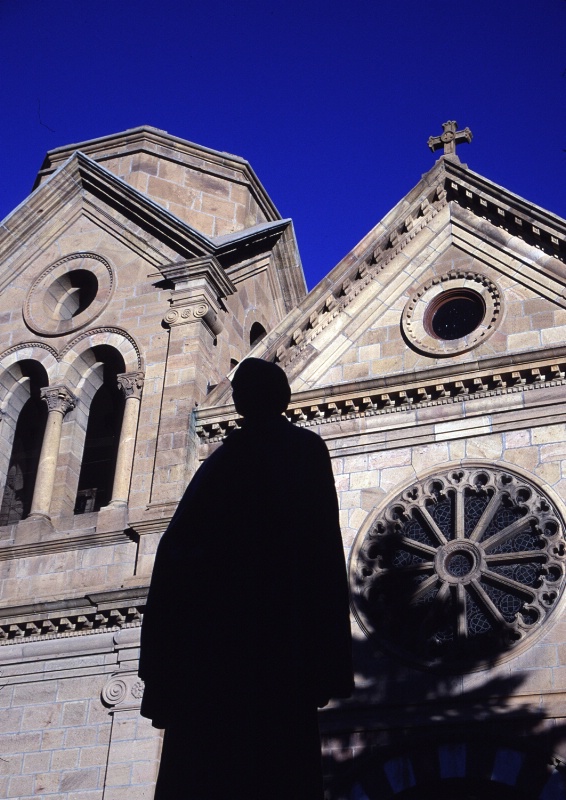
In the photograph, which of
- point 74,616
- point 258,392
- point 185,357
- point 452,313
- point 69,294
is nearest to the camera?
point 258,392

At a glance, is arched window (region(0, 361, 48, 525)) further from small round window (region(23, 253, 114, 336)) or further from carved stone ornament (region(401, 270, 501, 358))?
carved stone ornament (region(401, 270, 501, 358))

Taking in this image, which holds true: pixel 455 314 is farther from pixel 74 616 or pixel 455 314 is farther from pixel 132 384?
pixel 74 616

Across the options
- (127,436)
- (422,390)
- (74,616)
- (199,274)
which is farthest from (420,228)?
(74,616)

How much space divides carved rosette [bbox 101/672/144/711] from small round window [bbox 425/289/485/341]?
21.2 feet

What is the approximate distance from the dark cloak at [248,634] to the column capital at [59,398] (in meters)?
13.7

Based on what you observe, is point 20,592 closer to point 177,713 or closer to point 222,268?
point 222,268

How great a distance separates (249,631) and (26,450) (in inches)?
652

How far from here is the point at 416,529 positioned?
1594 cm

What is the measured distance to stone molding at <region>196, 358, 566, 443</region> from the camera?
16.3 m

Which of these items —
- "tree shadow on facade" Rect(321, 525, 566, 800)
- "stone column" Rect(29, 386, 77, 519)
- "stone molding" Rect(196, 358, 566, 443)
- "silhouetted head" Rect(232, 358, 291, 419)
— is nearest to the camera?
"silhouetted head" Rect(232, 358, 291, 419)

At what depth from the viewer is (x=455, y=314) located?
1795 centimetres

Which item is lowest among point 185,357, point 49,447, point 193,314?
point 49,447

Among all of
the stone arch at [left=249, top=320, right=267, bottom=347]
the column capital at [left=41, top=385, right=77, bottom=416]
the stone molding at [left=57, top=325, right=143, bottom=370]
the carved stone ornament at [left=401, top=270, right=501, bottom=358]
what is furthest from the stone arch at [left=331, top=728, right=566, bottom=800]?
the stone arch at [left=249, top=320, right=267, bottom=347]

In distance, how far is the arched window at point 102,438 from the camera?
20438 mm
